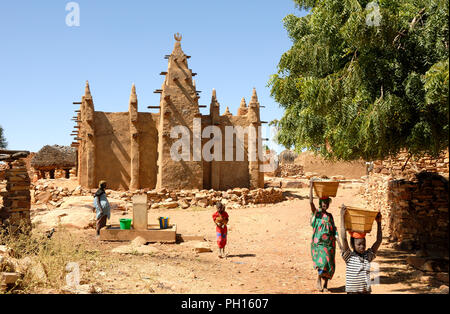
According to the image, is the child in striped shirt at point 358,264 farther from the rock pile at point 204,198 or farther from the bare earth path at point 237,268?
the rock pile at point 204,198

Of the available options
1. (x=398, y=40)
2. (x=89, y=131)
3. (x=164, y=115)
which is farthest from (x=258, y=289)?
(x=89, y=131)

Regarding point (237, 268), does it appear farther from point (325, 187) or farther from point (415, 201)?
point (415, 201)

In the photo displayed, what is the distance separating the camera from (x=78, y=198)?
18.3 m

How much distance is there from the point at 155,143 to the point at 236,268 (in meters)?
13.9

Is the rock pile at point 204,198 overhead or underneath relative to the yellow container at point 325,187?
underneath

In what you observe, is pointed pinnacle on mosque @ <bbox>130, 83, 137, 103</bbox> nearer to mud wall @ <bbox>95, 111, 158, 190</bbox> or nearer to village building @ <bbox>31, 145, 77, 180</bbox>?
mud wall @ <bbox>95, 111, 158, 190</bbox>

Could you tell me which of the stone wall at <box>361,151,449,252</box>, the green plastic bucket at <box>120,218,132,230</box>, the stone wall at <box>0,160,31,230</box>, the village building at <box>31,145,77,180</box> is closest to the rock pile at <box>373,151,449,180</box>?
the stone wall at <box>361,151,449,252</box>

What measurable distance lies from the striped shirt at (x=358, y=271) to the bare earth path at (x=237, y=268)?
37.3 inches

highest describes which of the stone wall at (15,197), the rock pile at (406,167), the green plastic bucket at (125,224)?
the rock pile at (406,167)

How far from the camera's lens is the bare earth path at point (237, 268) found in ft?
22.1

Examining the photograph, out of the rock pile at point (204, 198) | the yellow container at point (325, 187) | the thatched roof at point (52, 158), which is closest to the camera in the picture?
the yellow container at point (325, 187)

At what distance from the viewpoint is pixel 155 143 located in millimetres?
21594

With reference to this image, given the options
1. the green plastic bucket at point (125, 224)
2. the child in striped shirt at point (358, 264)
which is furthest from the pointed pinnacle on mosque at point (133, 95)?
the child in striped shirt at point (358, 264)

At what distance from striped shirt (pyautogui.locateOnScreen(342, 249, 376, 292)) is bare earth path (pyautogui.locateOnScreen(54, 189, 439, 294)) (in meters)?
0.95
